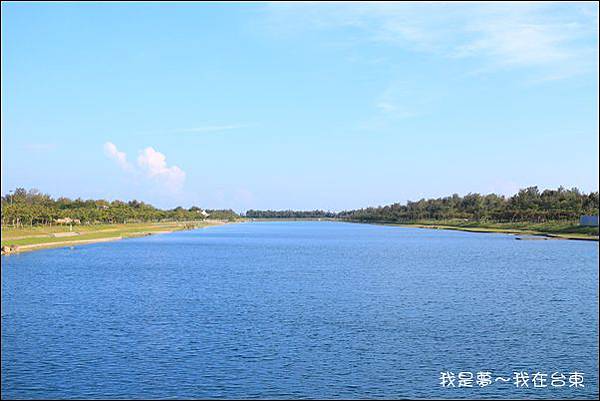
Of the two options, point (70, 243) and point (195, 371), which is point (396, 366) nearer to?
point (195, 371)

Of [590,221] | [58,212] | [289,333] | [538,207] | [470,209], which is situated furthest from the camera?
[470,209]

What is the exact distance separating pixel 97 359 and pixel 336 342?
7.74 m

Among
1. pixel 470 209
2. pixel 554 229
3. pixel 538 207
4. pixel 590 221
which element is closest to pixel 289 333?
pixel 590 221

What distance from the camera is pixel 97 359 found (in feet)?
60.6

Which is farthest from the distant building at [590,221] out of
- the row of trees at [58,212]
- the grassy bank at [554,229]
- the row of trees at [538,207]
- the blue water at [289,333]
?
the row of trees at [58,212]

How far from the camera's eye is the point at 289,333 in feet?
73.0

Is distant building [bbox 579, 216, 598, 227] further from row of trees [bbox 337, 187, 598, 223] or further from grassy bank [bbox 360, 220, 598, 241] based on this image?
row of trees [bbox 337, 187, 598, 223]

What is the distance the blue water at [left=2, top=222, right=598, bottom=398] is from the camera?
53.1 ft

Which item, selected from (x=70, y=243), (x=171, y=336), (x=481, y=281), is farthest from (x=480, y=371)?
(x=70, y=243)

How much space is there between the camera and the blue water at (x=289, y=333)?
16188 millimetres

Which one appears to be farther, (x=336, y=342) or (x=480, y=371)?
(x=336, y=342)

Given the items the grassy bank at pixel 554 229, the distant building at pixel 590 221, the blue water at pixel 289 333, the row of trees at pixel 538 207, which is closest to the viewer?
the blue water at pixel 289 333

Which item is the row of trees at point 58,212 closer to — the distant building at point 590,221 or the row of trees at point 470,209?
the row of trees at point 470,209

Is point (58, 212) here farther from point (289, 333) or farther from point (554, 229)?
point (289, 333)
